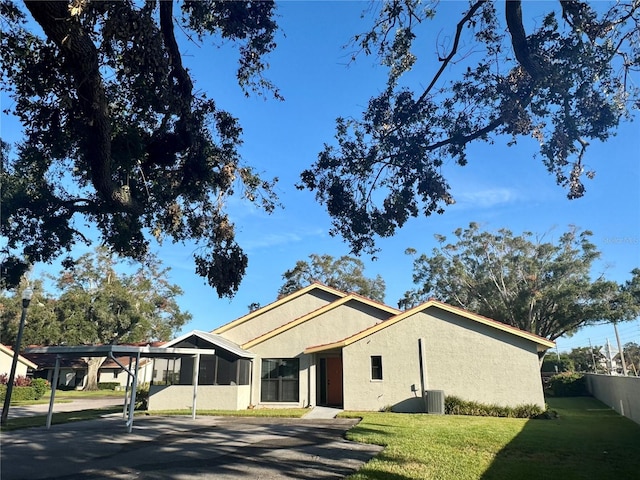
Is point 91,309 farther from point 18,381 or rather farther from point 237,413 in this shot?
point 237,413

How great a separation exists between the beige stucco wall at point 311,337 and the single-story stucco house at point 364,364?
5 cm

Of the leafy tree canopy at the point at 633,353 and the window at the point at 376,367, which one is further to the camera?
the leafy tree canopy at the point at 633,353

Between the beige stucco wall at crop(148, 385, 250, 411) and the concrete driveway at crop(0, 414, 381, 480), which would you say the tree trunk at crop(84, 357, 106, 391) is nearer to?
the beige stucco wall at crop(148, 385, 250, 411)

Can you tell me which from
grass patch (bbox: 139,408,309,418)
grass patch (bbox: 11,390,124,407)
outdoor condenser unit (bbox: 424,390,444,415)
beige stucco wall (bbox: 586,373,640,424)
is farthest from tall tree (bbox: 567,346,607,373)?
grass patch (bbox: 11,390,124,407)

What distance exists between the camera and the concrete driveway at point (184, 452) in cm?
795

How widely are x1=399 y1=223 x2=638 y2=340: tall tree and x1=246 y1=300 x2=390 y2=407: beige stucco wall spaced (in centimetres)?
2027

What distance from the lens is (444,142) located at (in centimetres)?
884

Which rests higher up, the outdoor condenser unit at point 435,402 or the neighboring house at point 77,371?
the neighboring house at point 77,371

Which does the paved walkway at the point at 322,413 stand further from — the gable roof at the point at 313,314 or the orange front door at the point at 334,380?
the gable roof at the point at 313,314

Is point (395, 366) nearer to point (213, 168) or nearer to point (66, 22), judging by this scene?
point (213, 168)

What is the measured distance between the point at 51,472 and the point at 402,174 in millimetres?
8684

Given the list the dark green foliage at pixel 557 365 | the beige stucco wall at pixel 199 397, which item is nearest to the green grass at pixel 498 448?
the beige stucco wall at pixel 199 397

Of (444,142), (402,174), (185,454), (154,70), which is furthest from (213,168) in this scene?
(185,454)

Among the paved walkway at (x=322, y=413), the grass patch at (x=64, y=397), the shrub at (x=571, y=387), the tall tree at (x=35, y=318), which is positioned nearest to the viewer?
the paved walkway at (x=322, y=413)
